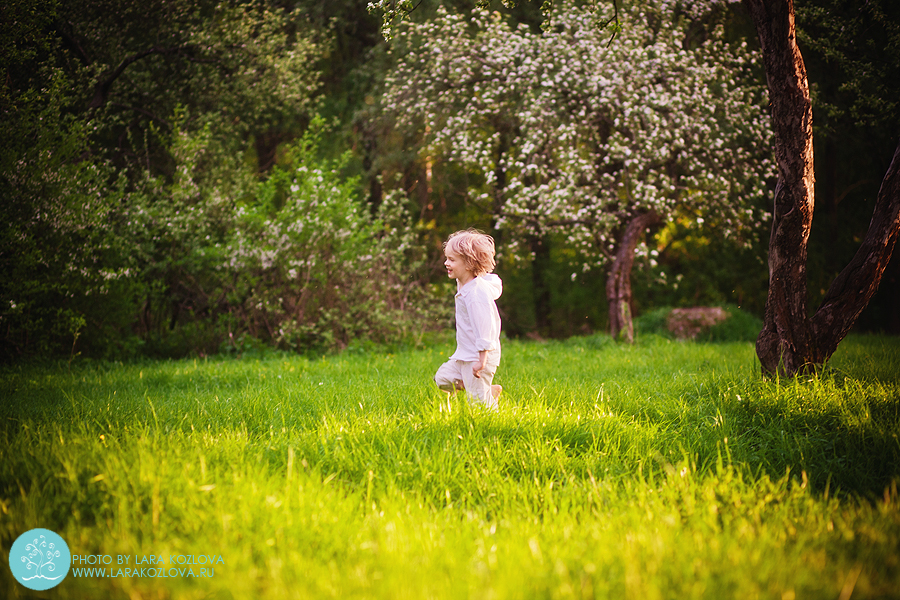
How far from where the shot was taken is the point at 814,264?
13102mm

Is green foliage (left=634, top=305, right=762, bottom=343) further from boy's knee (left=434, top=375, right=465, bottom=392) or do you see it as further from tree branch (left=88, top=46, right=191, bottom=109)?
tree branch (left=88, top=46, right=191, bottom=109)

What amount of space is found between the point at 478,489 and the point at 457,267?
80.5 inches

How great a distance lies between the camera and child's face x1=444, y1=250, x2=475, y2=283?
14.7 ft

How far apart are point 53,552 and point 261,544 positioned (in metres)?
0.93

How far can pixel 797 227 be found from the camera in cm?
475

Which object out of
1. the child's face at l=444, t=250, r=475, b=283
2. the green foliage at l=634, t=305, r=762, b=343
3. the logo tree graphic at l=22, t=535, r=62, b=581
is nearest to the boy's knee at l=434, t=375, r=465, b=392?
the child's face at l=444, t=250, r=475, b=283

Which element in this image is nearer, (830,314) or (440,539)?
(440,539)

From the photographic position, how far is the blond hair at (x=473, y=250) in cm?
446

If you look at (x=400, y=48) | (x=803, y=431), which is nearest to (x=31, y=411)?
(x=803, y=431)

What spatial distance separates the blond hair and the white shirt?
113 mm

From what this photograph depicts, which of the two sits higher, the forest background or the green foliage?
the forest background

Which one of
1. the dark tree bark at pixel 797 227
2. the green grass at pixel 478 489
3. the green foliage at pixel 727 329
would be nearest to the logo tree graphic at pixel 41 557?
the green grass at pixel 478 489

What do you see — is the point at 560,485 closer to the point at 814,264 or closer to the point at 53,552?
the point at 53,552

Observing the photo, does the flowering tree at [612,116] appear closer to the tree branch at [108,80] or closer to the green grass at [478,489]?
the tree branch at [108,80]
